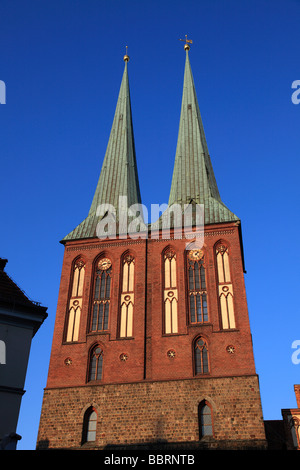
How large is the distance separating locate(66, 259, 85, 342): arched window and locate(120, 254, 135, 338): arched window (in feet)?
7.20

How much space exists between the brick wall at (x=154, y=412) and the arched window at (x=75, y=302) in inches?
116

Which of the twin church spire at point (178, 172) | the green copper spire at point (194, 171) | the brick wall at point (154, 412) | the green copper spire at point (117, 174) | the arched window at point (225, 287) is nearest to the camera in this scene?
the brick wall at point (154, 412)

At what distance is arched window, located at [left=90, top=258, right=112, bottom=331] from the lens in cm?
2520

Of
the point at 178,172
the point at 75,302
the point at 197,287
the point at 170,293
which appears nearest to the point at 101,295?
the point at 75,302

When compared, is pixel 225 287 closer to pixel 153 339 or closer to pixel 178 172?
pixel 153 339

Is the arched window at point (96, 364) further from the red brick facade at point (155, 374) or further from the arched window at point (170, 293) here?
the arched window at point (170, 293)

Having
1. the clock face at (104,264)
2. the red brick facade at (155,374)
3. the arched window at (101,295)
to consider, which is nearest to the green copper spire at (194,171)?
the red brick facade at (155,374)

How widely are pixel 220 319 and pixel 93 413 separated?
7104mm

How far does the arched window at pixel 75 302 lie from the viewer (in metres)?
25.1

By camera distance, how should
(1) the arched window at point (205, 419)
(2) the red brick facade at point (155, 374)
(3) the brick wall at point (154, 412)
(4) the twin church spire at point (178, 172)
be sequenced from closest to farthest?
(3) the brick wall at point (154, 412), (1) the arched window at point (205, 419), (2) the red brick facade at point (155, 374), (4) the twin church spire at point (178, 172)

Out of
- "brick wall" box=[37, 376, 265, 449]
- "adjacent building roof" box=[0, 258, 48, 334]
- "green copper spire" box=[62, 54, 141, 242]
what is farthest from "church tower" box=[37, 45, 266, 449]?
"adjacent building roof" box=[0, 258, 48, 334]

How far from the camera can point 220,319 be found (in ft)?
78.5

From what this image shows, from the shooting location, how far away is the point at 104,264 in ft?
88.9
